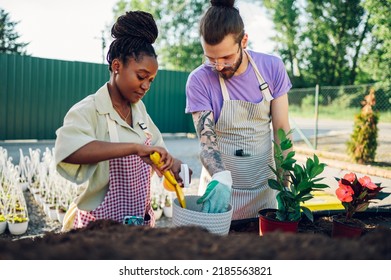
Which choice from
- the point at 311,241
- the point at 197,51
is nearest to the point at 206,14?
the point at 311,241

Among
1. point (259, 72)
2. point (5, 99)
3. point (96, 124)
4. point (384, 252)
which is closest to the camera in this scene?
point (384, 252)

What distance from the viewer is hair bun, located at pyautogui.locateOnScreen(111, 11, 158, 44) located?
149 centimetres

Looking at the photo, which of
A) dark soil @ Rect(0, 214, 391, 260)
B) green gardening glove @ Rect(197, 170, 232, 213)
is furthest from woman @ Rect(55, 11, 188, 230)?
dark soil @ Rect(0, 214, 391, 260)

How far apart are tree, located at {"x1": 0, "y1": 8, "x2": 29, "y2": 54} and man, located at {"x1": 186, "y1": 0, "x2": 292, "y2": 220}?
1576cm

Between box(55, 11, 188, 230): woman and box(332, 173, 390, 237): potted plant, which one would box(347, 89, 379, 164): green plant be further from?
box(55, 11, 188, 230): woman

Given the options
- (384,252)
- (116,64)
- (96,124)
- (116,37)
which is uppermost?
(116,37)

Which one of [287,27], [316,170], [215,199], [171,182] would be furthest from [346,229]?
[287,27]

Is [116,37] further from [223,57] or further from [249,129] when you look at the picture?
[249,129]

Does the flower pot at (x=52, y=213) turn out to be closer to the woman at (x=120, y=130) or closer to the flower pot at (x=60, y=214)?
the flower pot at (x=60, y=214)

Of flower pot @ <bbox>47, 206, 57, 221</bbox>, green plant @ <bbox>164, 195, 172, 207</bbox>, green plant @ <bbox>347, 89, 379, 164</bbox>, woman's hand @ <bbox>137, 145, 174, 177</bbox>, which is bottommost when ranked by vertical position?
flower pot @ <bbox>47, 206, 57, 221</bbox>

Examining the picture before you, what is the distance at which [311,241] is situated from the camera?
0.67 metres

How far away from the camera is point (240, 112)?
1.86 meters

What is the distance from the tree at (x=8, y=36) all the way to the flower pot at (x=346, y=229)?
16568 millimetres

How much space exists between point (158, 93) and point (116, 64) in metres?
9.71
